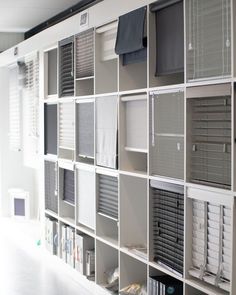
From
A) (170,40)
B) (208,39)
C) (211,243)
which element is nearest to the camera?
(208,39)

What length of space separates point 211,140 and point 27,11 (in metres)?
4.87

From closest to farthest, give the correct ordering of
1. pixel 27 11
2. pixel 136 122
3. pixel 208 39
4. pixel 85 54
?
1. pixel 208 39
2. pixel 136 122
3. pixel 85 54
4. pixel 27 11

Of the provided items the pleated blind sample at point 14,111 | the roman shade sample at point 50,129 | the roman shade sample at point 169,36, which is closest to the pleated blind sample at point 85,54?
the roman shade sample at point 50,129

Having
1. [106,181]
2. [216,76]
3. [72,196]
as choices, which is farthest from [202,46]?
[72,196]

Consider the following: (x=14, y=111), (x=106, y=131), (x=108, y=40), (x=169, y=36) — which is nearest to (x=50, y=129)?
(x=106, y=131)

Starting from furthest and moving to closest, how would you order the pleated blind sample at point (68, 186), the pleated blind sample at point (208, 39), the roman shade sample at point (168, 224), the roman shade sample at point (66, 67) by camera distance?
the pleated blind sample at point (68, 186)
the roman shade sample at point (66, 67)
the roman shade sample at point (168, 224)
the pleated blind sample at point (208, 39)

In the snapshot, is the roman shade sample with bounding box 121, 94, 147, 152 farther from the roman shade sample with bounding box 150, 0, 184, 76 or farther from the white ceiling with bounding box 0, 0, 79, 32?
the white ceiling with bounding box 0, 0, 79, 32

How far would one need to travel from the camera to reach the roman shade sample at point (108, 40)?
5.08 m

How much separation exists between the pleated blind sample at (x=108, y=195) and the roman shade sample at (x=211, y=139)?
136cm

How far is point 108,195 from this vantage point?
17.3ft

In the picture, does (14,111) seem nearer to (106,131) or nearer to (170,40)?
(106,131)

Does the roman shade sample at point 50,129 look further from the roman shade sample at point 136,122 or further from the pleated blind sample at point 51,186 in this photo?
the roman shade sample at point 136,122

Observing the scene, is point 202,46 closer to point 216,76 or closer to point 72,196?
point 216,76

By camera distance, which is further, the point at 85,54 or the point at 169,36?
the point at 85,54
